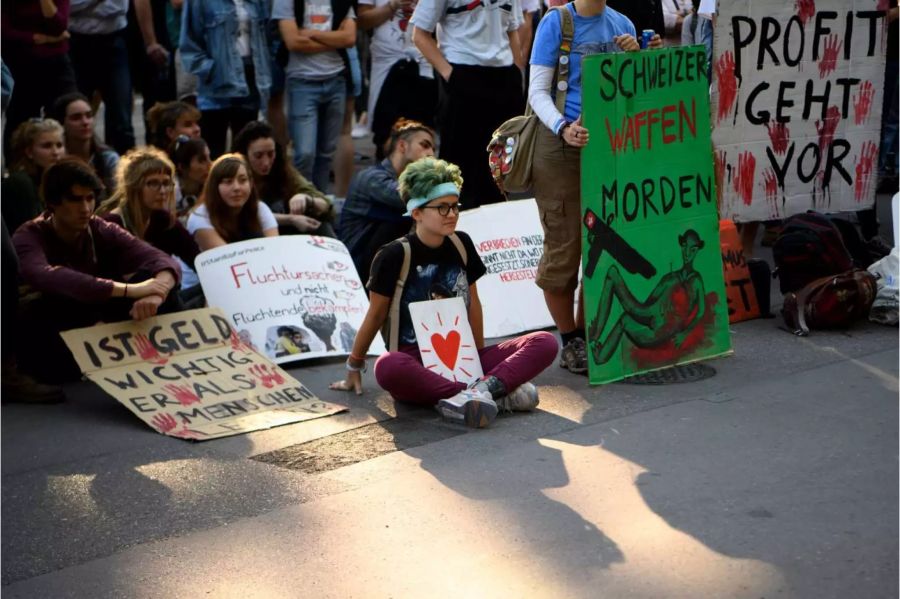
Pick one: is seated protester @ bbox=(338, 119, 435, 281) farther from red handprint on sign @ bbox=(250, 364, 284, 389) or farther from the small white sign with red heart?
the small white sign with red heart

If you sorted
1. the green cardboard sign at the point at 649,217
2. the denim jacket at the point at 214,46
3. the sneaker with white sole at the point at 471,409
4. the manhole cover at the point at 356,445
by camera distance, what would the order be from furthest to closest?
the denim jacket at the point at 214,46
the green cardboard sign at the point at 649,217
the sneaker with white sole at the point at 471,409
the manhole cover at the point at 356,445

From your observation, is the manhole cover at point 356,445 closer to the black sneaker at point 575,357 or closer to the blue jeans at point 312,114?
the black sneaker at point 575,357

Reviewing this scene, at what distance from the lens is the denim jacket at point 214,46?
944 cm

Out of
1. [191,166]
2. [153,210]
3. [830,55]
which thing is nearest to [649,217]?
[830,55]

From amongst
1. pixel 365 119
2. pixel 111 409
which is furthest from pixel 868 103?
pixel 365 119

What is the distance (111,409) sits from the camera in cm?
626

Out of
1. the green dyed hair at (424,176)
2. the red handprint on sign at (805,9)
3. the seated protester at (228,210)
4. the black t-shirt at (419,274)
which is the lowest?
the black t-shirt at (419,274)

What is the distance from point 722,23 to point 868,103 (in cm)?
108

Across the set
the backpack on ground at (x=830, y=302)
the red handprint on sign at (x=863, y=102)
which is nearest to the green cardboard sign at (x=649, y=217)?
the backpack on ground at (x=830, y=302)

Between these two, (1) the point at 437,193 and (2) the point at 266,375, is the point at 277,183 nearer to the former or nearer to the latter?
(2) the point at 266,375

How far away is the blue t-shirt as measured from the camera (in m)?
6.21

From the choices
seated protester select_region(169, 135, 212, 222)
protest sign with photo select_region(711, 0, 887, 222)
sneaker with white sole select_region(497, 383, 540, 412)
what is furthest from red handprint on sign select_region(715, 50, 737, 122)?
seated protester select_region(169, 135, 212, 222)

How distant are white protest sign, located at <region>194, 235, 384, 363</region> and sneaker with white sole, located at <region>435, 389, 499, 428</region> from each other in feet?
4.46

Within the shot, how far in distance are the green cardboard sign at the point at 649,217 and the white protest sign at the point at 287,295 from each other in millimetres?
1408
